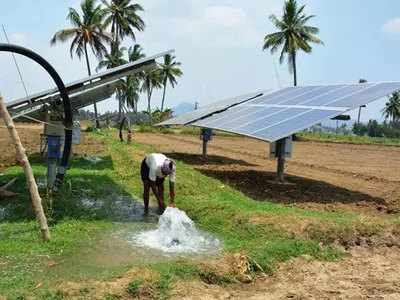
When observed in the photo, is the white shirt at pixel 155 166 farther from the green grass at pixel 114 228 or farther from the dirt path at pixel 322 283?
the dirt path at pixel 322 283

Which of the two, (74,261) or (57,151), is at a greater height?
(57,151)

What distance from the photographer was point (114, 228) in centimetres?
954

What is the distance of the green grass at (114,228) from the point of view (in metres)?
6.86

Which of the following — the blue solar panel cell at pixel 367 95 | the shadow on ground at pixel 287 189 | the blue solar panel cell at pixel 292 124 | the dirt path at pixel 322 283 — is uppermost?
the blue solar panel cell at pixel 367 95

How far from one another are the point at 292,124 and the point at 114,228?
5.86 metres

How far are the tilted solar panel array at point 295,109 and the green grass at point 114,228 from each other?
195cm

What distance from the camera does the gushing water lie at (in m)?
8.46

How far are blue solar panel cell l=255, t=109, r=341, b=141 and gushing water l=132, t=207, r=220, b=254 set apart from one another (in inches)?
152

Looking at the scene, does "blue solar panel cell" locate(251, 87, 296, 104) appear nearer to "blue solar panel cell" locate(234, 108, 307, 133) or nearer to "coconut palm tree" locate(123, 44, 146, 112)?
"blue solar panel cell" locate(234, 108, 307, 133)

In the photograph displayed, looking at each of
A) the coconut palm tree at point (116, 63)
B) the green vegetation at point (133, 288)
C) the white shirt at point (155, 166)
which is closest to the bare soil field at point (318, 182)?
the white shirt at point (155, 166)

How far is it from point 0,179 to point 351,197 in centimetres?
924

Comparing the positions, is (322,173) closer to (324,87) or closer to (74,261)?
(324,87)

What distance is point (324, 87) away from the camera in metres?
17.3

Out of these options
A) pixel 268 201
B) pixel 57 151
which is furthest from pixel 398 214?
pixel 57 151
